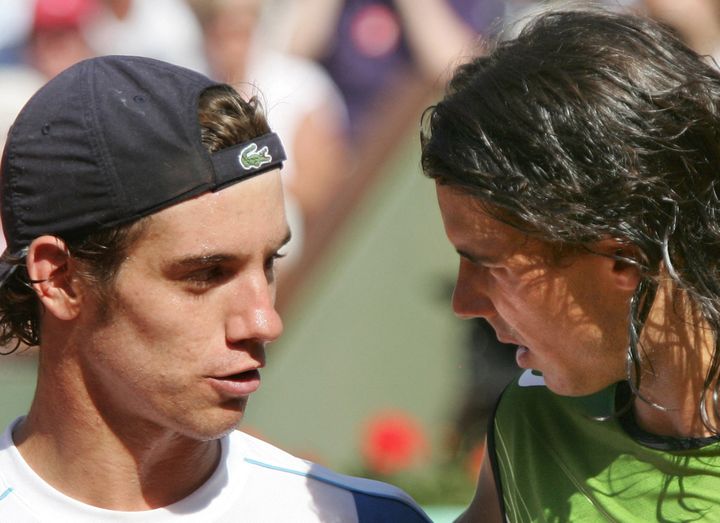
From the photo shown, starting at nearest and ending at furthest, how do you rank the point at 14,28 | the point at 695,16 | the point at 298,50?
the point at 695,16, the point at 14,28, the point at 298,50

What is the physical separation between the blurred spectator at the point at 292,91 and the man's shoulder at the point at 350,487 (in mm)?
2799

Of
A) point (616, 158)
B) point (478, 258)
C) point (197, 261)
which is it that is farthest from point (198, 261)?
point (616, 158)

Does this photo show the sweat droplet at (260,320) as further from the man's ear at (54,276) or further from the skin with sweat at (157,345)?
the man's ear at (54,276)

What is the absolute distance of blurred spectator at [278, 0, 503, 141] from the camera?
502cm

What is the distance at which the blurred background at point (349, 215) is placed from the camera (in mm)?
4957

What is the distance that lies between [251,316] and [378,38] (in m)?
3.26

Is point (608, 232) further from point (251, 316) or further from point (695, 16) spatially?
point (695, 16)

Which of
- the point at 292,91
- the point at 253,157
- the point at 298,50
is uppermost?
the point at 253,157

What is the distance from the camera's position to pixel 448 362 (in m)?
5.17

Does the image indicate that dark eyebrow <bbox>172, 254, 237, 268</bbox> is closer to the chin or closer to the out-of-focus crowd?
the chin

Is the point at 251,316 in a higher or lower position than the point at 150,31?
higher

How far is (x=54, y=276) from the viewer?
2053 mm

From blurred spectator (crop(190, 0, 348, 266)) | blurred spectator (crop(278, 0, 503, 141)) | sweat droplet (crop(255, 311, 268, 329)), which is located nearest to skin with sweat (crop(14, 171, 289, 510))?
sweat droplet (crop(255, 311, 268, 329))

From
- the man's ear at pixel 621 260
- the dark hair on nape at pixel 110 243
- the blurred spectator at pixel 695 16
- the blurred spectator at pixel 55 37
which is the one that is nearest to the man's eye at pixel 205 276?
the dark hair on nape at pixel 110 243
